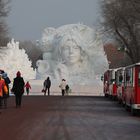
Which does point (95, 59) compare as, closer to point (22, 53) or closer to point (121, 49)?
point (22, 53)

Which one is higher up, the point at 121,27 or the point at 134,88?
the point at 121,27

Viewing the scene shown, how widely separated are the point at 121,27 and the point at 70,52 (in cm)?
3181

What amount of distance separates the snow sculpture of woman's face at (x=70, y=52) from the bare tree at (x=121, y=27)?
2738cm

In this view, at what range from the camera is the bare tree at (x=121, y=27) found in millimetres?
69000

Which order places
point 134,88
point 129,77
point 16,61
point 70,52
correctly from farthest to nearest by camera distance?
point 16,61, point 70,52, point 129,77, point 134,88

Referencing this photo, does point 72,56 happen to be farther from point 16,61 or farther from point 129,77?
point 129,77

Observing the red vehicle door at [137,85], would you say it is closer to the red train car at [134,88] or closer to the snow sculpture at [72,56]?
the red train car at [134,88]

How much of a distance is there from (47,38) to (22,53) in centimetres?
1479

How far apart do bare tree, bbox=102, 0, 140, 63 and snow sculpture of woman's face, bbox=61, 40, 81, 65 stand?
27.4 meters

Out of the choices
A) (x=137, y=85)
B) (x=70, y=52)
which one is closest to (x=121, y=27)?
(x=70, y=52)

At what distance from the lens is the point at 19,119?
27.8m

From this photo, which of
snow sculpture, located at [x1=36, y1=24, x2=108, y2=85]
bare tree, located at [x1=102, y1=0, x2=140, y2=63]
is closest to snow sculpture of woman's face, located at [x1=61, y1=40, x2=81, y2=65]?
Result: snow sculpture, located at [x1=36, y1=24, x2=108, y2=85]

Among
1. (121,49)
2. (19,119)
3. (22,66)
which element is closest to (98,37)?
(121,49)

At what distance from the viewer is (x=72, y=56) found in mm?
103188
